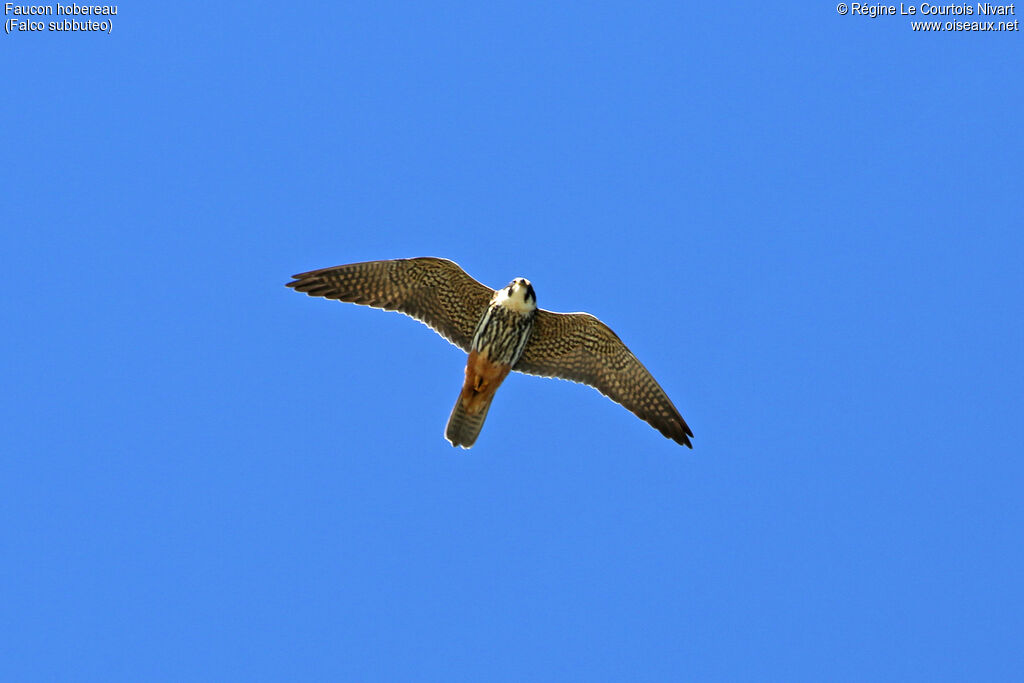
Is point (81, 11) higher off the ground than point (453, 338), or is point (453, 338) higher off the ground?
point (81, 11)

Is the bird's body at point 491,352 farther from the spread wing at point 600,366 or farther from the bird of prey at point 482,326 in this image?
the spread wing at point 600,366

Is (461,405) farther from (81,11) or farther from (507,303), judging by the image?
(81,11)

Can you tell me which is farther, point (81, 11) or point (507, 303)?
point (81, 11)

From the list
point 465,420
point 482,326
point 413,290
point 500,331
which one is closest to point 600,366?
point 500,331

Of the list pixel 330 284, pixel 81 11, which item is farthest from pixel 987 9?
pixel 81 11

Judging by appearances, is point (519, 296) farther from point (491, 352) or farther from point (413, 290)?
point (413, 290)

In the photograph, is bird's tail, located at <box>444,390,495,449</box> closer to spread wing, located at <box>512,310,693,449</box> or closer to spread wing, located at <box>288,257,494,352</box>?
spread wing, located at <box>288,257,494,352</box>

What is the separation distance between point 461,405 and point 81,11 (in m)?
7.86

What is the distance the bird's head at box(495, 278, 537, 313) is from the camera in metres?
12.9

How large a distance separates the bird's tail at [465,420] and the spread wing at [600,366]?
763mm

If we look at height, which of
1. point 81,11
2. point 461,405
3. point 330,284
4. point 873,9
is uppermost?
point 873,9

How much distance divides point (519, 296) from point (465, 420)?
1.63 meters

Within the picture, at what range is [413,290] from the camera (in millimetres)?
13383

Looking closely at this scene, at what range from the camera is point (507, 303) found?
42.6 feet
